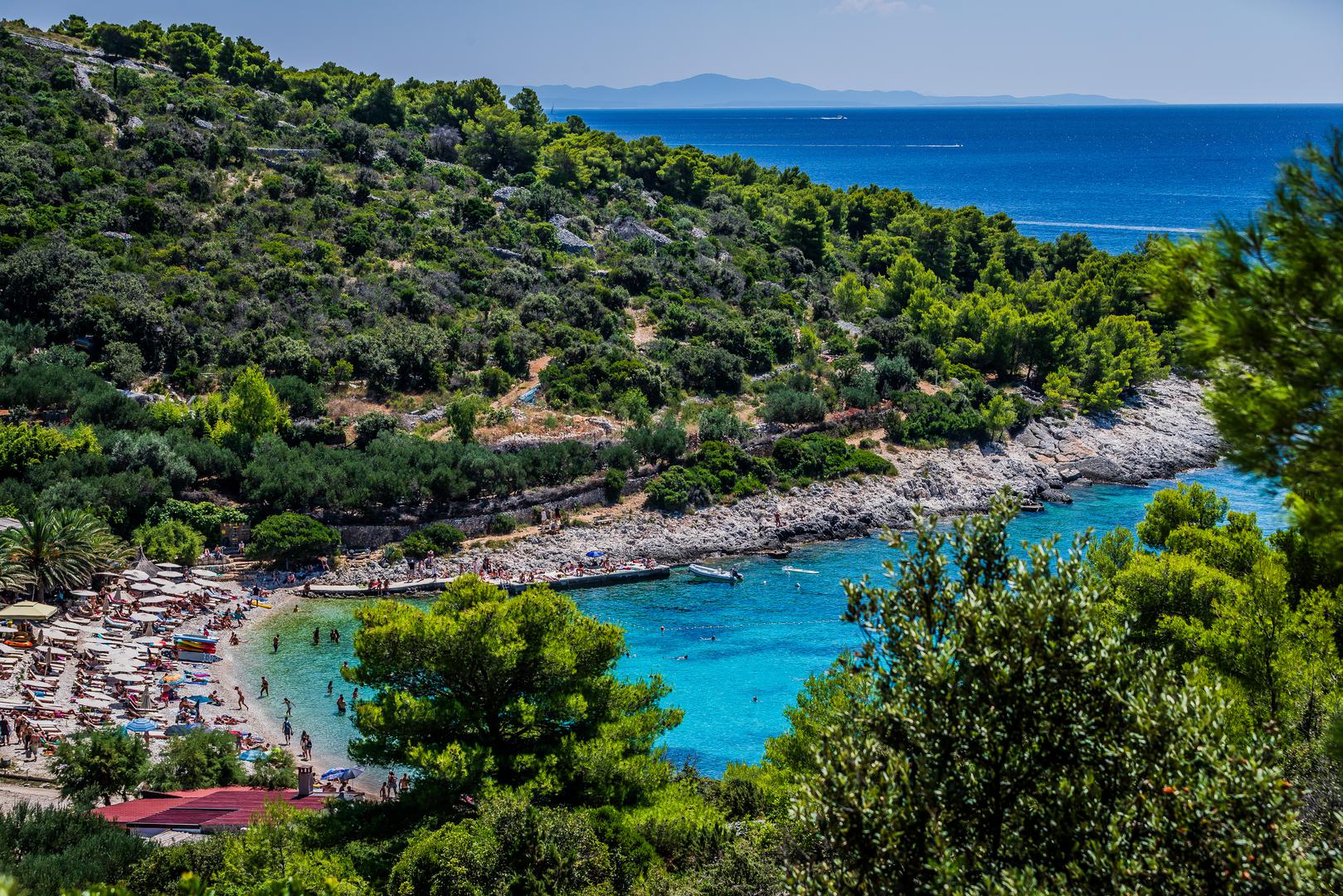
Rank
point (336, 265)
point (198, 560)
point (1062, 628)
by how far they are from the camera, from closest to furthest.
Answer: point (1062, 628) → point (198, 560) → point (336, 265)

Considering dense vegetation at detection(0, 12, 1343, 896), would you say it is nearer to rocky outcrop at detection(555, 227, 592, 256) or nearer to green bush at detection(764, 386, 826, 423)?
green bush at detection(764, 386, 826, 423)

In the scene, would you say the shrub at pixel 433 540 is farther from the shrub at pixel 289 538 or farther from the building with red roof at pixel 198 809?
the building with red roof at pixel 198 809

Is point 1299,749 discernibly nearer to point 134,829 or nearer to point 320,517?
point 134,829

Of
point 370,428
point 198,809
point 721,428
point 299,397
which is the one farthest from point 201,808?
point 721,428

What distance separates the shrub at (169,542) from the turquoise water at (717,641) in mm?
4019

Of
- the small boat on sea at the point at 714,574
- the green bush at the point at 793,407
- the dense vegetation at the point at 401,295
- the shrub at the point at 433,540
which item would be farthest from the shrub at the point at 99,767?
the green bush at the point at 793,407

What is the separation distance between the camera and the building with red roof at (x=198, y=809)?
16.1 meters

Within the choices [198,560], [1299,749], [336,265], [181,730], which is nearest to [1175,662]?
[1299,749]

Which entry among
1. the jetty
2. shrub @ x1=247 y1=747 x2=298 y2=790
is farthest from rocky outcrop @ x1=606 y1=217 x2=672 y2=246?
shrub @ x1=247 y1=747 x2=298 y2=790

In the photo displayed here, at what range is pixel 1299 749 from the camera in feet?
38.4

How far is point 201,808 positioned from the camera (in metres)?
17.2

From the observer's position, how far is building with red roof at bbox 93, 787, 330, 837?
52.8 ft

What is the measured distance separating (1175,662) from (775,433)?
90.8ft

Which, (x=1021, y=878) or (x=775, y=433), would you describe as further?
(x=775, y=433)
